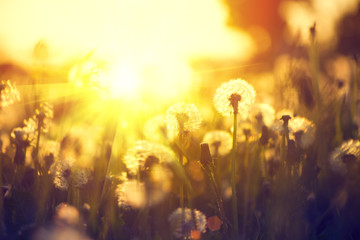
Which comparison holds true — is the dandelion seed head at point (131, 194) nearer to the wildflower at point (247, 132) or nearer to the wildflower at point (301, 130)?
the wildflower at point (301, 130)

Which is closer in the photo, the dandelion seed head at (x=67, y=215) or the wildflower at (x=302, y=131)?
the dandelion seed head at (x=67, y=215)

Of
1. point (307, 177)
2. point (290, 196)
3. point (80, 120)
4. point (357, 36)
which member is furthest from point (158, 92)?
point (357, 36)

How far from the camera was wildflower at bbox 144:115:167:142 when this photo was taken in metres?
2.25

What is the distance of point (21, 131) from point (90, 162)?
0.42 metres

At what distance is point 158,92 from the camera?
9.34ft

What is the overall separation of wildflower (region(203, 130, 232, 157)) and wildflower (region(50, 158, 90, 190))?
0.76m

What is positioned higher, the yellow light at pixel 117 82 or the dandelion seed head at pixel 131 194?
the yellow light at pixel 117 82

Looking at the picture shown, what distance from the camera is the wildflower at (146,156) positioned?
1.49m

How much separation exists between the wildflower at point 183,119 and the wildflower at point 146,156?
0.12m

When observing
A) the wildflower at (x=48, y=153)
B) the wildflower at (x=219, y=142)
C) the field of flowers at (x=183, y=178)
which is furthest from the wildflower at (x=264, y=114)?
the wildflower at (x=48, y=153)

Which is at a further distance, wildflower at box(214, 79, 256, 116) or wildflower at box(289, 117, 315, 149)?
wildflower at box(289, 117, 315, 149)

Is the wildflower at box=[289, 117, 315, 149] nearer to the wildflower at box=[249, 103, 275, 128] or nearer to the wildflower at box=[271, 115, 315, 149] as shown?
the wildflower at box=[271, 115, 315, 149]

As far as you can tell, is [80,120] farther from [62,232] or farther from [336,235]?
[336,235]

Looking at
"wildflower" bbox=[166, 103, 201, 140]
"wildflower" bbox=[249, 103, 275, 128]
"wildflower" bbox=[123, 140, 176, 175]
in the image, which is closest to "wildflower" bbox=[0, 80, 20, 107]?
"wildflower" bbox=[123, 140, 176, 175]
